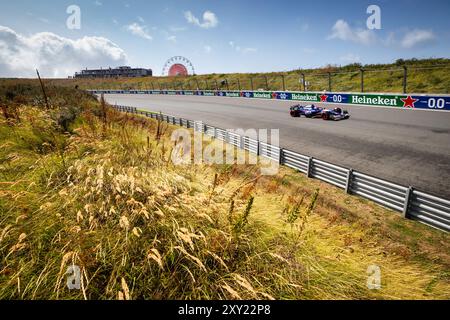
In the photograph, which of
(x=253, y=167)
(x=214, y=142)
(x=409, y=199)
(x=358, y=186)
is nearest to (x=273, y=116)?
(x=214, y=142)

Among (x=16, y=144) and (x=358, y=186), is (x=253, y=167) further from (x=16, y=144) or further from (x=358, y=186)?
(x=16, y=144)

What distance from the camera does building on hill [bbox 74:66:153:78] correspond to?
115m

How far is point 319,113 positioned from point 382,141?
722cm

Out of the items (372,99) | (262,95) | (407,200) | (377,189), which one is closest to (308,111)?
(372,99)

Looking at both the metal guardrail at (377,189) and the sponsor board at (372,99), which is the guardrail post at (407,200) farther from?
the sponsor board at (372,99)

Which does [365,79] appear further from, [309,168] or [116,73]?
[116,73]

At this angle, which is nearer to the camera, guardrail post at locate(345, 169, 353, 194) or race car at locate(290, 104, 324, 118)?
guardrail post at locate(345, 169, 353, 194)

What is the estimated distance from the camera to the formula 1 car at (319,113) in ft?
60.2

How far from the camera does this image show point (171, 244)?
340 centimetres

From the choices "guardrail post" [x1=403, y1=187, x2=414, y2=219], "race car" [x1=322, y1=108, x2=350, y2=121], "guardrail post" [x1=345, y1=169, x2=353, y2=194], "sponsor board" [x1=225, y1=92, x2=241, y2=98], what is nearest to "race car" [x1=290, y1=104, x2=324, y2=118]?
"race car" [x1=322, y1=108, x2=350, y2=121]

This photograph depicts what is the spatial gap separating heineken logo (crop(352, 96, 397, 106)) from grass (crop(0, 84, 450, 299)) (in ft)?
62.0

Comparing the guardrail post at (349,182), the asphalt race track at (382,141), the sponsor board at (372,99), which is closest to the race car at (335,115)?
the asphalt race track at (382,141)

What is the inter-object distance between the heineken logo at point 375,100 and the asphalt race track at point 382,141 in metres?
1.39

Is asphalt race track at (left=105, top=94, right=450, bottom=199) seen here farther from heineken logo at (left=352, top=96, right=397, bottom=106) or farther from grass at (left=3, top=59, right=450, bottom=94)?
grass at (left=3, top=59, right=450, bottom=94)
